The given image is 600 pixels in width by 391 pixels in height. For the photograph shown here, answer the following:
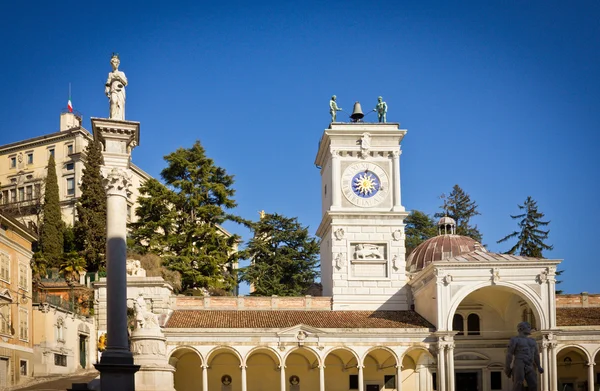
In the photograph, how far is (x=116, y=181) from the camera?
2358cm

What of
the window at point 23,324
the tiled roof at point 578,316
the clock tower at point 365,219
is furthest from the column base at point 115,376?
the tiled roof at point 578,316

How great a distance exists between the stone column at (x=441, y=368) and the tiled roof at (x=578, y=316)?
6.63 metres

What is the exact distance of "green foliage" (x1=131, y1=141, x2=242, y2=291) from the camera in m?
59.6

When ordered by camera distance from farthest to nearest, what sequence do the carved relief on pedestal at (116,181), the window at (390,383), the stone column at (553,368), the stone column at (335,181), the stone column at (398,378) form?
the stone column at (335,181) → the window at (390,383) → the stone column at (398,378) → the stone column at (553,368) → the carved relief on pedestal at (116,181)

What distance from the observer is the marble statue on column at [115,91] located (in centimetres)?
2497

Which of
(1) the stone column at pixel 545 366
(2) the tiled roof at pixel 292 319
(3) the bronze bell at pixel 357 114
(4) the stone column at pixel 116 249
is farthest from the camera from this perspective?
(3) the bronze bell at pixel 357 114

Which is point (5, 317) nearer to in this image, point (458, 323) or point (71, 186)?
point (458, 323)

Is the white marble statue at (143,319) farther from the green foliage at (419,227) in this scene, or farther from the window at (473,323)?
the green foliage at (419,227)

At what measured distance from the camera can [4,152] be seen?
264ft

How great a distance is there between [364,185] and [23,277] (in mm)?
20002

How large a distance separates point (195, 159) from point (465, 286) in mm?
25463

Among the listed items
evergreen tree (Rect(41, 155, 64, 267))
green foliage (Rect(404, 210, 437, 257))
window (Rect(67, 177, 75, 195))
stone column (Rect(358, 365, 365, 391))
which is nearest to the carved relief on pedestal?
stone column (Rect(358, 365, 365, 391))

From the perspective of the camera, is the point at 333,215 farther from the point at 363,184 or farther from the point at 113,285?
the point at 113,285

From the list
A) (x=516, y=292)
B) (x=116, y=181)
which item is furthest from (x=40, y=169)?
(x=116, y=181)
